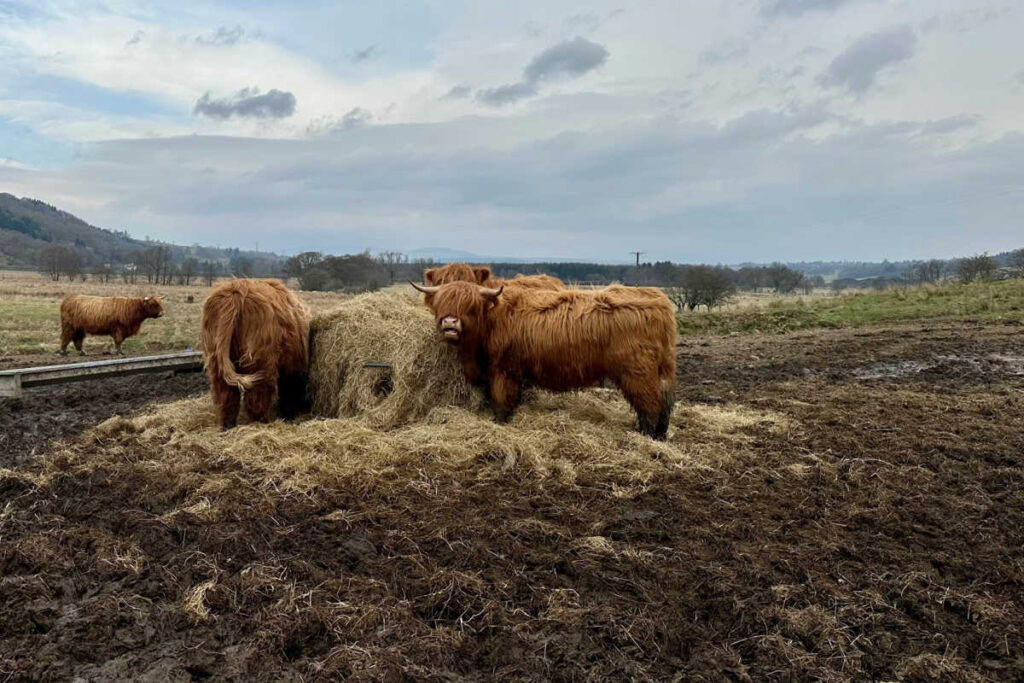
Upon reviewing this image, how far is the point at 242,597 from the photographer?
10.3 ft

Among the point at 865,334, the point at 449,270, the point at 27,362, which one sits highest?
the point at 449,270

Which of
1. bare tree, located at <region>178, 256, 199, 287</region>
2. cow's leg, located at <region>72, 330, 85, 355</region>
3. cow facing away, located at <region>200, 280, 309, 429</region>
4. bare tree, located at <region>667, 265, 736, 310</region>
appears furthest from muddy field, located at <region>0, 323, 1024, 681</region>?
bare tree, located at <region>178, 256, 199, 287</region>

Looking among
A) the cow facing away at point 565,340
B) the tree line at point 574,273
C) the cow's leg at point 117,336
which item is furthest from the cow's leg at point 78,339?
the cow facing away at point 565,340

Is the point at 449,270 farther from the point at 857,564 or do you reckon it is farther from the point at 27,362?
the point at 27,362

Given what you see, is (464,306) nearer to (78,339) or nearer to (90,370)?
(90,370)

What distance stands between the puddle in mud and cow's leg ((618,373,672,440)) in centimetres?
496

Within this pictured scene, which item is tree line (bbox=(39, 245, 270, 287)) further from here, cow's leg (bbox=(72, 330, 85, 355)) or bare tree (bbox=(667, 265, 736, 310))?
cow's leg (bbox=(72, 330, 85, 355))

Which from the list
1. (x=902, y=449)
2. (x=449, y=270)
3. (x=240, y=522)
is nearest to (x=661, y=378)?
(x=902, y=449)

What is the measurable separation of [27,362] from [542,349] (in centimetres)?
1059

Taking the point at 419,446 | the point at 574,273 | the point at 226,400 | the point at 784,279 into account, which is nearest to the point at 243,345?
the point at 226,400

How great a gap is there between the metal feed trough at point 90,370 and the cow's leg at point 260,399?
12.3ft

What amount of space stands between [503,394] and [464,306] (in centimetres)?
96

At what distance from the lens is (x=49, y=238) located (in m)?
152

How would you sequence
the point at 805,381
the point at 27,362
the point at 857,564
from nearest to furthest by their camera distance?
the point at 857,564, the point at 805,381, the point at 27,362
